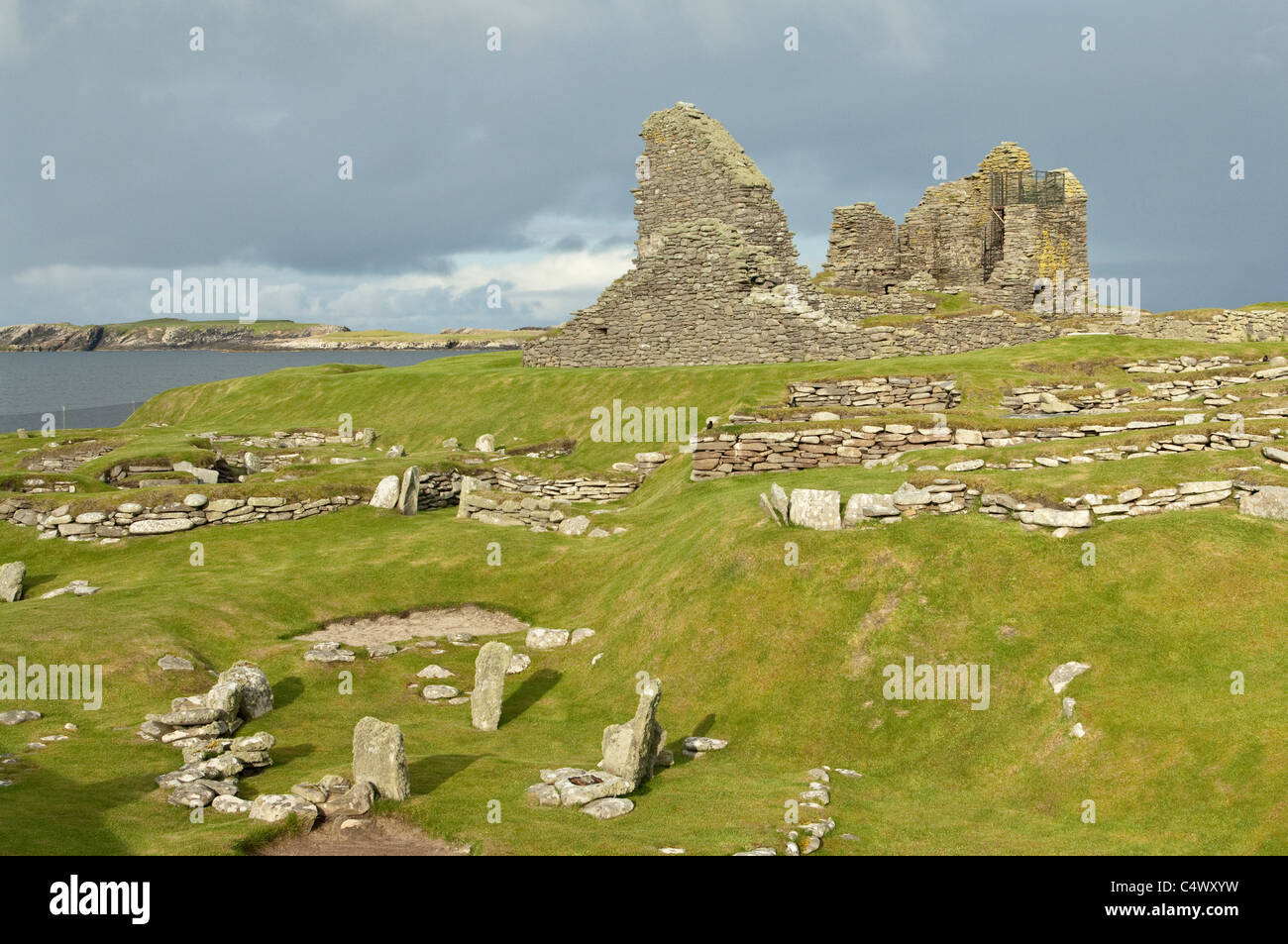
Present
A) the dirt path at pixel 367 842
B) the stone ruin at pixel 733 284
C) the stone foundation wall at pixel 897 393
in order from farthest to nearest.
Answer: the stone ruin at pixel 733 284, the stone foundation wall at pixel 897 393, the dirt path at pixel 367 842

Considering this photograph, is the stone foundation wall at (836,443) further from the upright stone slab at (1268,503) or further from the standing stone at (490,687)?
the standing stone at (490,687)

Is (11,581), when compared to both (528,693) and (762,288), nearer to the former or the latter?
(528,693)

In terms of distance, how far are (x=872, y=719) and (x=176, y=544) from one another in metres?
21.0

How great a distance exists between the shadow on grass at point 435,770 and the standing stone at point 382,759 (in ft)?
1.81

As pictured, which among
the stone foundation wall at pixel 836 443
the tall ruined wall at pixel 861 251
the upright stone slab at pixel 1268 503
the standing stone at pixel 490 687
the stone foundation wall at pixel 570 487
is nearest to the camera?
the upright stone slab at pixel 1268 503

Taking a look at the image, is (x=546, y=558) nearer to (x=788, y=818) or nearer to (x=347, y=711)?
(x=347, y=711)

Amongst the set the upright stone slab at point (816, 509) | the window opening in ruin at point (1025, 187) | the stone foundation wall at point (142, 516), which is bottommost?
the stone foundation wall at point (142, 516)

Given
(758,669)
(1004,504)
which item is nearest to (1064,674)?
(1004,504)

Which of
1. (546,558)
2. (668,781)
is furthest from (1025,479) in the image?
(546,558)

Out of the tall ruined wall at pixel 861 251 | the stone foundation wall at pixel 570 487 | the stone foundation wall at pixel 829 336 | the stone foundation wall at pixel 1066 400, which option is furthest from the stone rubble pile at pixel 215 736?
the tall ruined wall at pixel 861 251

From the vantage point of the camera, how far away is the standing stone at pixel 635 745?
13961mm

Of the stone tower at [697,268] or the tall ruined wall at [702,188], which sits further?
the tall ruined wall at [702,188]

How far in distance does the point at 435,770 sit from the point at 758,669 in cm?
594

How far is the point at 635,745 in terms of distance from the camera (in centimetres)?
1402
